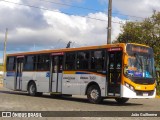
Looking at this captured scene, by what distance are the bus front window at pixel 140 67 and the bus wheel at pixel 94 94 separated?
2079 millimetres

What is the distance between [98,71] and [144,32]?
19362mm

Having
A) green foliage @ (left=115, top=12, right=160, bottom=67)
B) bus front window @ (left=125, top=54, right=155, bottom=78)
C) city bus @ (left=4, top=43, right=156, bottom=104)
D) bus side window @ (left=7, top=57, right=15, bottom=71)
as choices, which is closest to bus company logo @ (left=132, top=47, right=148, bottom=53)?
city bus @ (left=4, top=43, right=156, bottom=104)

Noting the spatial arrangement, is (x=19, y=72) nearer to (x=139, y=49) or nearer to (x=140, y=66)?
(x=139, y=49)

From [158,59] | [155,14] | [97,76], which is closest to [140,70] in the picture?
[97,76]

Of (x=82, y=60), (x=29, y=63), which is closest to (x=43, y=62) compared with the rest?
(x=29, y=63)

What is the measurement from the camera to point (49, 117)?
13.6 m

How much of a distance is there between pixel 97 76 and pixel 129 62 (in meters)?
2.00

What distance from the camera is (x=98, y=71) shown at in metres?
20.4

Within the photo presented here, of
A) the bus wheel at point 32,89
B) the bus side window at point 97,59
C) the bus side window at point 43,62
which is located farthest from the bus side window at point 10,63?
the bus side window at point 97,59

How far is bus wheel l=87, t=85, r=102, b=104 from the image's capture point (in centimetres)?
2036

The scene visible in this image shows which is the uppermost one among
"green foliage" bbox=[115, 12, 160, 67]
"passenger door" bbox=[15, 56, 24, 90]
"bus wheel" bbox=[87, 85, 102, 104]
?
"green foliage" bbox=[115, 12, 160, 67]

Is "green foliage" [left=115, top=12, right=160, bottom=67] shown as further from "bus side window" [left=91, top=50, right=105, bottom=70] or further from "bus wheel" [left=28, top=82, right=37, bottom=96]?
"bus side window" [left=91, top=50, right=105, bottom=70]

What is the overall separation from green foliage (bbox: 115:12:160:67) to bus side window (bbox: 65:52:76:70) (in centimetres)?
1682

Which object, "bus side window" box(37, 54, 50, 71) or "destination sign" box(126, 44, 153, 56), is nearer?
"destination sign" box(126, 44, 153, 56)
